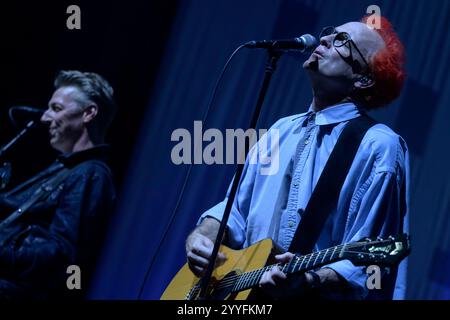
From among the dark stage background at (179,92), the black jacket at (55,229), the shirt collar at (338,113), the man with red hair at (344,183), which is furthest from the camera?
the dark stage background at (179,92)

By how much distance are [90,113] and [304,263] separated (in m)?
1.95

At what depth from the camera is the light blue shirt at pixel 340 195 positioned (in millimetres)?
2312

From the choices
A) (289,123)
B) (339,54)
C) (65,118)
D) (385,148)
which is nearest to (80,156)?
(65,118)

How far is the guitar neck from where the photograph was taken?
6.93 feet

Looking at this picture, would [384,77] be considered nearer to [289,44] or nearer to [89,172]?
[289,44]

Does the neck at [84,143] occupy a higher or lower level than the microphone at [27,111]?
lower

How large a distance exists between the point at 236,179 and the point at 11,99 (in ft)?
6.89

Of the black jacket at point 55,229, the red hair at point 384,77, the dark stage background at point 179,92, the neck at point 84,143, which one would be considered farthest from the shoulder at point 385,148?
the neck at point 84,143

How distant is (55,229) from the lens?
10.4 feet

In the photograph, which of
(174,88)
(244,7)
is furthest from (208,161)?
(244,7)

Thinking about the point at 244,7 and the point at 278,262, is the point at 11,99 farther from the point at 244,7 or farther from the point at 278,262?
the point at 278,262

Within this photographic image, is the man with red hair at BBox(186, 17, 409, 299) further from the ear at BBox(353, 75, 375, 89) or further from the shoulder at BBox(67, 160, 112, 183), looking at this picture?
the shoulder at BBox(67, 160, 112, 183)

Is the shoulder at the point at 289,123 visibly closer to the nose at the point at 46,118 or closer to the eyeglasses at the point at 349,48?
the eyeglasses at the point at 349,48
